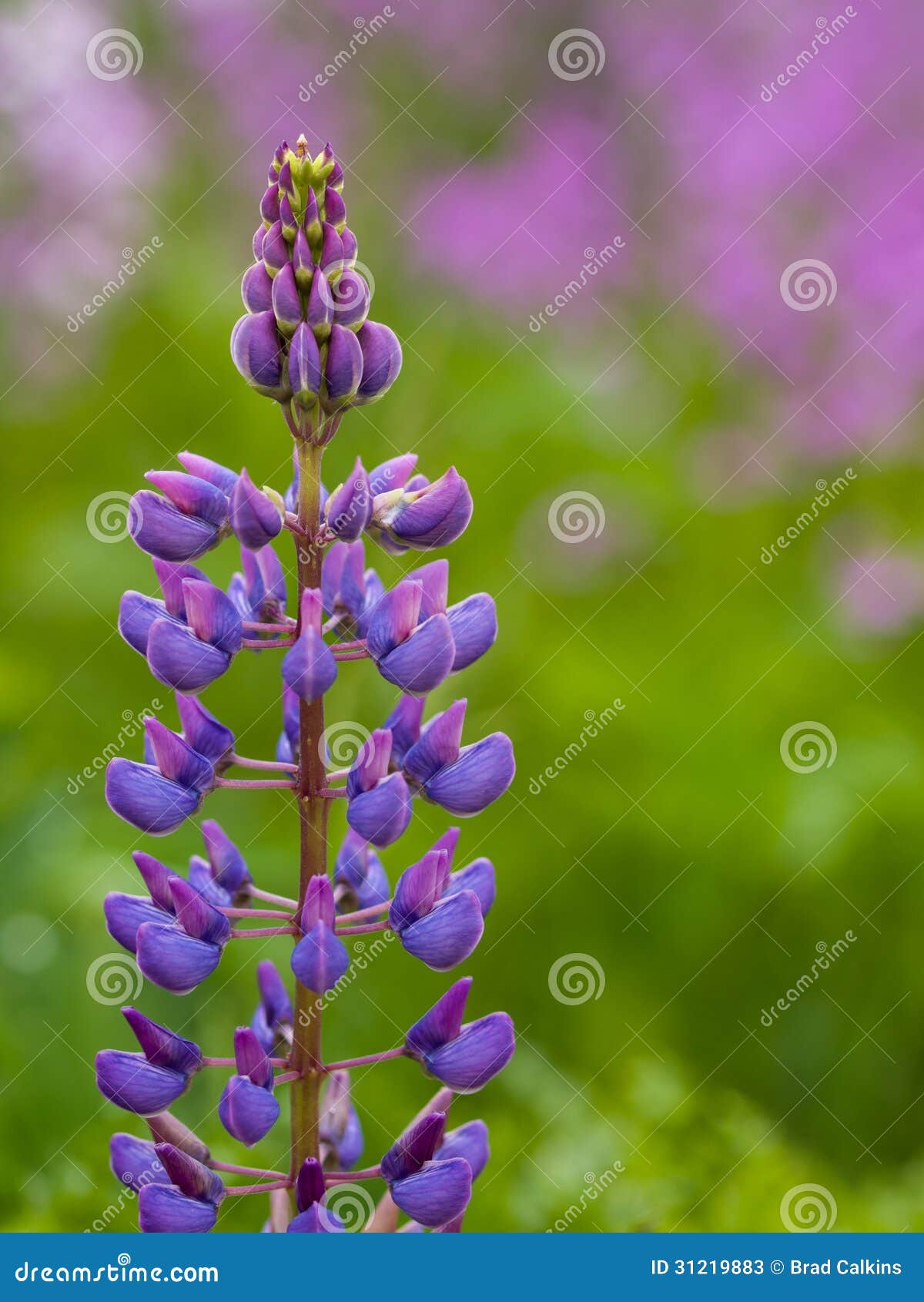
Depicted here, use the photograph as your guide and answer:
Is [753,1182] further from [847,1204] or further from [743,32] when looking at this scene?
[743,32]

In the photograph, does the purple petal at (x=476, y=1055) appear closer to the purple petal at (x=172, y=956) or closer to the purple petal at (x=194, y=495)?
the purple petal at (x=172, y=956)

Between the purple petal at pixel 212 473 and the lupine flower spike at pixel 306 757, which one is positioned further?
the purple petal at pixel 212 473

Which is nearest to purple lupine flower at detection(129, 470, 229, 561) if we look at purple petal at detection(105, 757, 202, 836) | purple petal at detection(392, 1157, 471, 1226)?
purple petal at detection(105, 757, 202, 836)

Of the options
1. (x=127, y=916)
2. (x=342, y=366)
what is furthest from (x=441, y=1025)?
(x=342, y=366)

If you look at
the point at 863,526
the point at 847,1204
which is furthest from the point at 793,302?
the point at 847,1204

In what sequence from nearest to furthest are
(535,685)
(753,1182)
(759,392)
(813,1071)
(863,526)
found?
1. (753,1182)
2. (813,1071)
3. (535,685)
4. (863,526)
5. (759,392)

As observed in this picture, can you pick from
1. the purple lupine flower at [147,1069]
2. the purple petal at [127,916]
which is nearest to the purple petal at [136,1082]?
the purple lupine flower at [147,1069]
